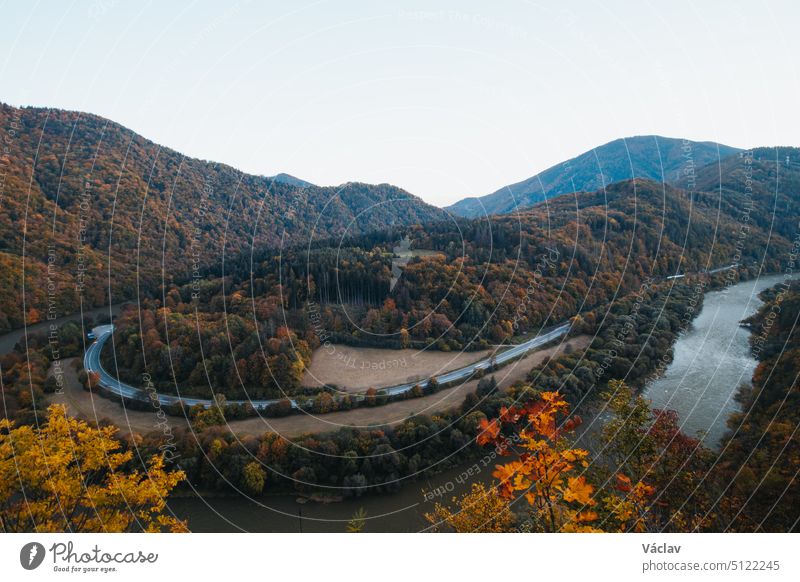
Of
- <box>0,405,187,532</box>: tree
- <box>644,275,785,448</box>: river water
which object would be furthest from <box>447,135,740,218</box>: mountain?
<box>0,405,187,532</box>: tree

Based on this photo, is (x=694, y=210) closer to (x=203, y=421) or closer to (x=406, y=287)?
(x=406, y=287)

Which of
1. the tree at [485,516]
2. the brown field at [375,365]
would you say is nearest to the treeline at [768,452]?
the tree at [485,516]

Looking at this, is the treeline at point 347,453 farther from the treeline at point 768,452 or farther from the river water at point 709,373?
the treeline at point 768,452

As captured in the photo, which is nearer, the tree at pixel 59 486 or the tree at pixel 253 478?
the tree at pixel 59 486

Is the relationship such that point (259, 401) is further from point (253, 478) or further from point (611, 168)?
point (611, 168)

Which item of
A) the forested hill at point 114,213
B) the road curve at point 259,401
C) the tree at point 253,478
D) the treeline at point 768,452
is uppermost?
the forested hill at point 114,213

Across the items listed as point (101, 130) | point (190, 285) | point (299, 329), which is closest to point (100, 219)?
point (190, 285)
